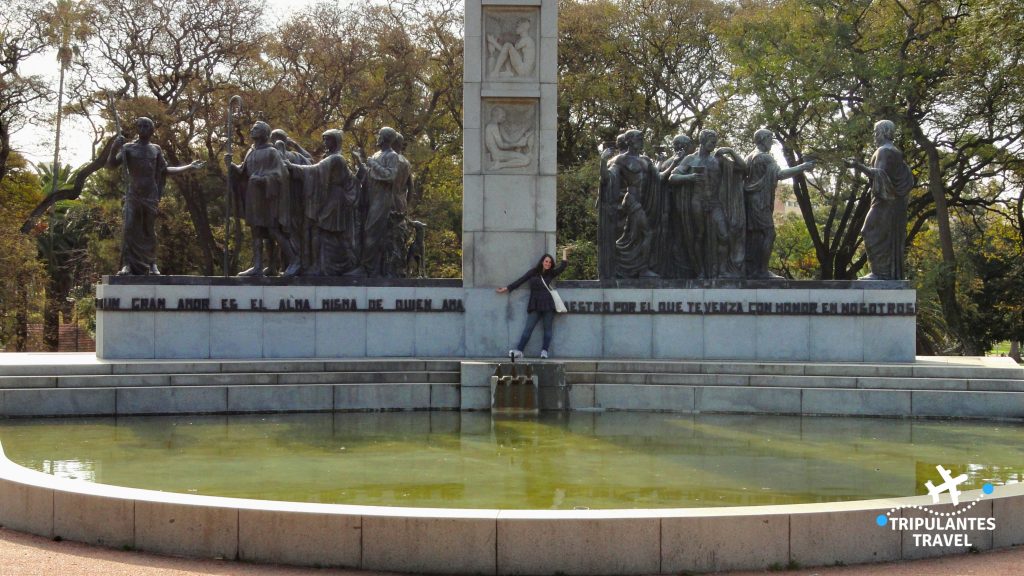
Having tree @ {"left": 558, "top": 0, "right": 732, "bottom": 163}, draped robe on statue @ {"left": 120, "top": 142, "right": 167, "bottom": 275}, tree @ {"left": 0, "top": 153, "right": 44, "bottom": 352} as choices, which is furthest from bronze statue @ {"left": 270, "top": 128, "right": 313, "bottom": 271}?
tree @ {"left": 558, "top": 0, "right": 732, "bottom": 163}

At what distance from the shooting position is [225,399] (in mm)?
14570

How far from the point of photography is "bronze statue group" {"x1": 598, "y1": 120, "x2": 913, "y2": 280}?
58.7ft

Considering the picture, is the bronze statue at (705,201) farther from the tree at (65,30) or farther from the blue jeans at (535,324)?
the tree at (65,30)

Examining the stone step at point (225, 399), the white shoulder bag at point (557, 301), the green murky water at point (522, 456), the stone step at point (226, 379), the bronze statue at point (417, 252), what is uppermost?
the bronze statue at point (417, 252)

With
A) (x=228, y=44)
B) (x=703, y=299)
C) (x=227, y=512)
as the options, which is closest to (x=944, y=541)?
(x=227, y=512)

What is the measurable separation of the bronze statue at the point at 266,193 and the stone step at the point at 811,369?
5042 millimetres

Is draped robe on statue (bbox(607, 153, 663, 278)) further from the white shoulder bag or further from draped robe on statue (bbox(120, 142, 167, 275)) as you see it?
draped robe on statue (bbox(120, 142, 167, 275))

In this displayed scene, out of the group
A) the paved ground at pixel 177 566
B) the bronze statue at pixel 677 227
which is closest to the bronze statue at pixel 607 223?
the bronze statue at pixel 677 227

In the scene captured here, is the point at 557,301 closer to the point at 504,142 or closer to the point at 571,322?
the point at 571,322

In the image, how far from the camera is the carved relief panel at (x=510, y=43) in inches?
708

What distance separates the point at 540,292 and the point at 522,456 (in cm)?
621

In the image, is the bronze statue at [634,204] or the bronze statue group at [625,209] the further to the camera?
the bronze statue at [634,204]

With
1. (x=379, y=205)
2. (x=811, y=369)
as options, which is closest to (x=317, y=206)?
(x=379, y=205)

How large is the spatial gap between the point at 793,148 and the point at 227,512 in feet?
82.6
